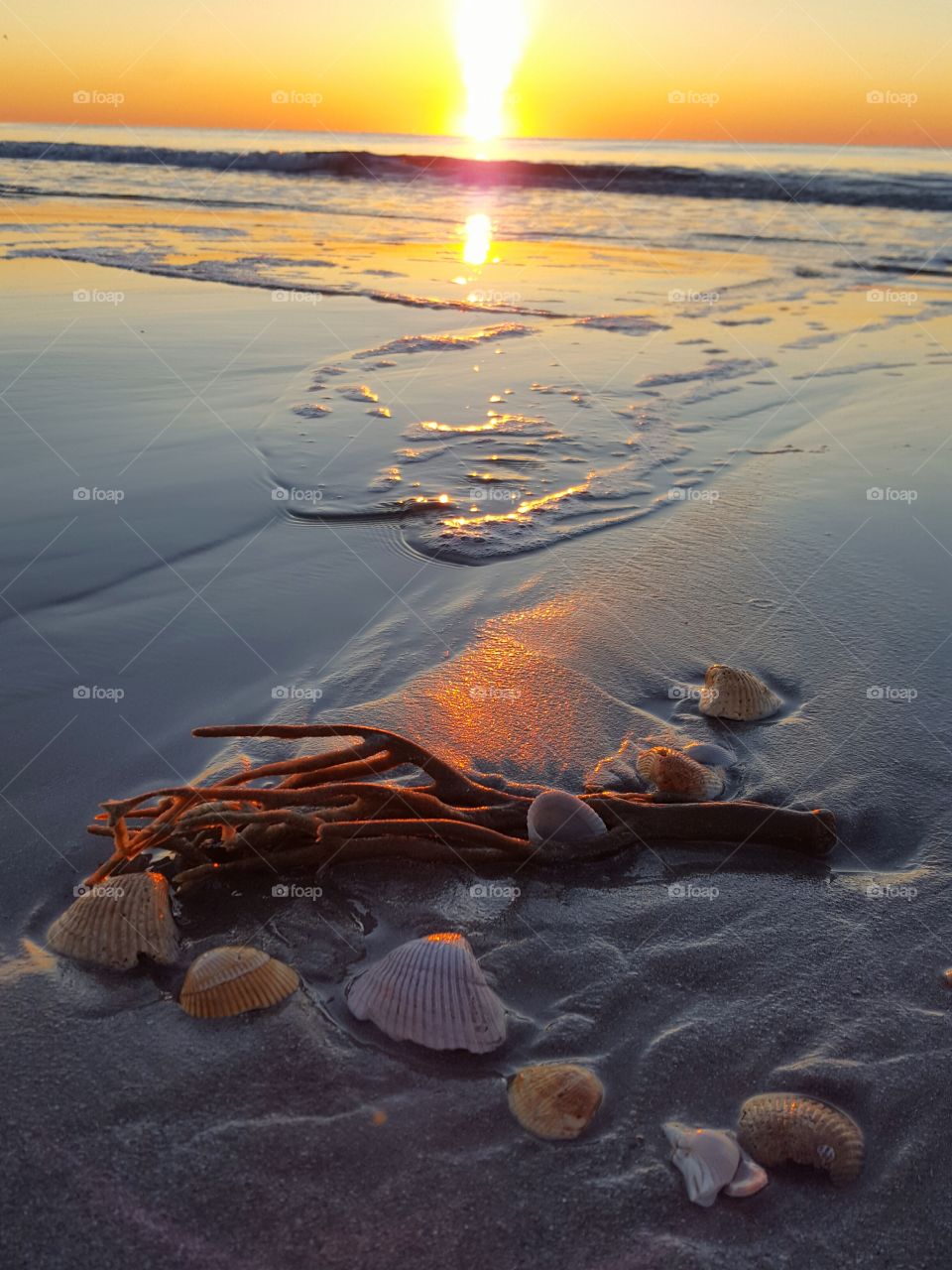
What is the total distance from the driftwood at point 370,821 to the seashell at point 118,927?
0.39 feet

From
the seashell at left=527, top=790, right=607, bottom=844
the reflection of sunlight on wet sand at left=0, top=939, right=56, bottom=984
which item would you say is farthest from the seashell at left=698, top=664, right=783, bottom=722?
the reflection of sunlight on wet sand at left=0, top=939, right=56, bottom=984

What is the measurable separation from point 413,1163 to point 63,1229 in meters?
0.68

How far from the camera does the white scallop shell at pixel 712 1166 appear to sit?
2.01 m

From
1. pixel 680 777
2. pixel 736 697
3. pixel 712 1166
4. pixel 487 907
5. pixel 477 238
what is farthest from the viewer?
pixel 477 238

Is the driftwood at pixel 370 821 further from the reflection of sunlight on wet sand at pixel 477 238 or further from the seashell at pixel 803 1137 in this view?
the reflection of sunlight on wet sand at pixel 477 238

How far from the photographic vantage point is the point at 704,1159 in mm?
2049

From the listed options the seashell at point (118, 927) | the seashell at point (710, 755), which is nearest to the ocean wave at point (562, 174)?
the seashell at point (710, 755)

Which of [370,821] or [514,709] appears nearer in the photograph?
[370,821]

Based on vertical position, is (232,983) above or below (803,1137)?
above

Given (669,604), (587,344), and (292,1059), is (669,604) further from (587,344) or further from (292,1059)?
(587,344)

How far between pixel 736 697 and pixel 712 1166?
7.00 feet

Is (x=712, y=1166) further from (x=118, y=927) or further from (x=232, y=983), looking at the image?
(x=118, y=927)

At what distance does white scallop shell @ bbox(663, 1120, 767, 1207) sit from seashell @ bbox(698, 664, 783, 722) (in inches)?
77.9

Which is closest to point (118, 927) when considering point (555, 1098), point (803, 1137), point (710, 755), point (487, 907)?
point (487, 907)
